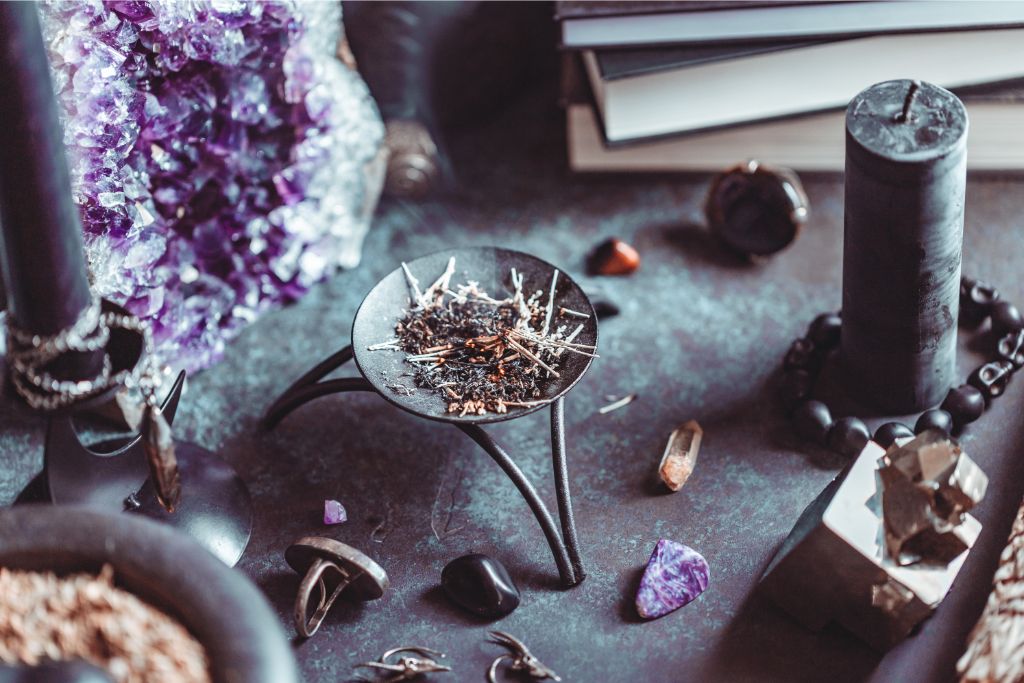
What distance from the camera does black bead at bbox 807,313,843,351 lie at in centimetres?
122

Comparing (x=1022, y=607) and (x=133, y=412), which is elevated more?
(x=133, y=412)

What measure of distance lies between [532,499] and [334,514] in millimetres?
208

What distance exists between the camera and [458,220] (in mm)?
1421

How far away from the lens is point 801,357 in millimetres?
1194

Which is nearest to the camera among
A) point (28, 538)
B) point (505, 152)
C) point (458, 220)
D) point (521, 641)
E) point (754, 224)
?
point (28, 538)

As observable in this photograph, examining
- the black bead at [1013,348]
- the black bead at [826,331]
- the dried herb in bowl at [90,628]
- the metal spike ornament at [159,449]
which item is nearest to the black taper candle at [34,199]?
the metal spike ornament at [159,449]

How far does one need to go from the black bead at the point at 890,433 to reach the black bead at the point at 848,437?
0.5 inches

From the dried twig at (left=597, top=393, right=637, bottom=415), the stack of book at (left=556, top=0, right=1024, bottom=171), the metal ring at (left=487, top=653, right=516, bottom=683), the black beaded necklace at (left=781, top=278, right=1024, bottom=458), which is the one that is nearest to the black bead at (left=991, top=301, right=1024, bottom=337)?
the black beaded necklace at (left=781, top=278, right=1024, bottom=458)

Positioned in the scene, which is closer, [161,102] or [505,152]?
[161,102]

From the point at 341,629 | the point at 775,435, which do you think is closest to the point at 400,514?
the point at 341,629

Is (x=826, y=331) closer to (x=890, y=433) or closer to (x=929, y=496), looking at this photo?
(x=890, y=433)

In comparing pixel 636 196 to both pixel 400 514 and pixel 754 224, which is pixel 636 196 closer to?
pixel 754 224

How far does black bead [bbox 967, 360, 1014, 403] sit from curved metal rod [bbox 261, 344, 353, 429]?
616mm

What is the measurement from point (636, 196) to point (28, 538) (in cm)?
86
